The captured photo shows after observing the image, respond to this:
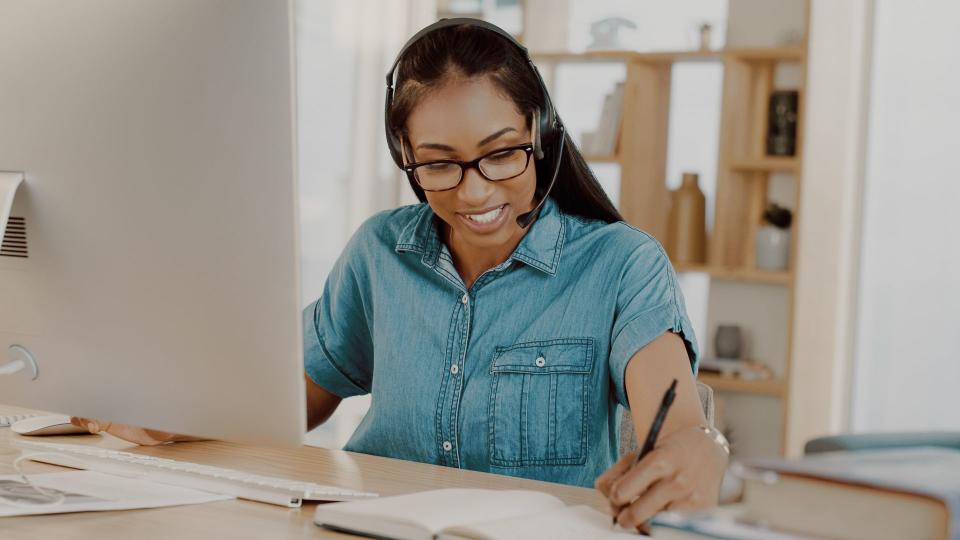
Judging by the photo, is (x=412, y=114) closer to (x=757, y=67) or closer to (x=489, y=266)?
(x=489, y=266)

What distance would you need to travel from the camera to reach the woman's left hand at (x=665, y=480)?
1011mm

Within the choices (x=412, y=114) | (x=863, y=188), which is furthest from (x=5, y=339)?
(x=863, y=188)

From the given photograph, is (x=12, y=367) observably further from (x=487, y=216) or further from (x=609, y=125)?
(x=609, y=125)

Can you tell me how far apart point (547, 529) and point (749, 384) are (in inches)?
128

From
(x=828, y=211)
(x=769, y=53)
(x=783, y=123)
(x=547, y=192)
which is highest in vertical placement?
(x=769, y=53)

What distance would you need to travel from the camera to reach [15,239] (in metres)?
1.10

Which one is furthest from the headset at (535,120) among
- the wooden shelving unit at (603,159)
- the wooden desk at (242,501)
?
the wooden shelving unit at (603,159)

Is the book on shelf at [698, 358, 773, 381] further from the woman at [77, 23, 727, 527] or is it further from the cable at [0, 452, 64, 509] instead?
the cable at [0, 452, 64, 509]

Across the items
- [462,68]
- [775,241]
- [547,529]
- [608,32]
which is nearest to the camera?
[547,529]

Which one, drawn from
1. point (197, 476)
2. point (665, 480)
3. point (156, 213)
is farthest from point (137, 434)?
point (665, 480)

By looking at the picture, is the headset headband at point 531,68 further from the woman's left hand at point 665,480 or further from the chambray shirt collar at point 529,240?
the woman's left hand at point 665,480

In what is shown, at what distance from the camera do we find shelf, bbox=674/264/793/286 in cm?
400

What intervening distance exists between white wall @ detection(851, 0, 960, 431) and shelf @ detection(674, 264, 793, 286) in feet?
0.96

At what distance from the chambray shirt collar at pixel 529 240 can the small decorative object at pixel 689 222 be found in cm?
260
